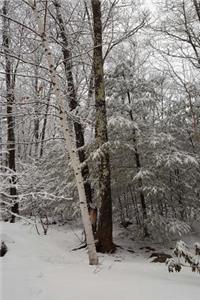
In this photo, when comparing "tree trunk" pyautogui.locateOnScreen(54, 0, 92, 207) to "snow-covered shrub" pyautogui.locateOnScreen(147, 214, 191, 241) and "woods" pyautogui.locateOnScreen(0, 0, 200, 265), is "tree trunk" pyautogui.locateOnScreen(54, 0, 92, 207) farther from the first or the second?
"snow-covered shrub" pyautogui.locateOnScreen(147, 214, 191, 241)

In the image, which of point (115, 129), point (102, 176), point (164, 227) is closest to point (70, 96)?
point (115, 129)

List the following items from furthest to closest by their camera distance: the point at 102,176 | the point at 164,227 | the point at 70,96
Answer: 1. the point at 70,96
2. the point at 164,227
3. the point at 102,176

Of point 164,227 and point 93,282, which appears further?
point 164,227

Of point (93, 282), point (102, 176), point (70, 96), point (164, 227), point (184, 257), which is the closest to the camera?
point (93, 282)

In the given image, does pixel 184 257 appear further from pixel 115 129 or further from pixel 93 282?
pixel 115 129

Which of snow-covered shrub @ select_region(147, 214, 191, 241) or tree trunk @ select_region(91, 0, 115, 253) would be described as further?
snow-covered shrub @ select_region(147, 214, 191, 241)

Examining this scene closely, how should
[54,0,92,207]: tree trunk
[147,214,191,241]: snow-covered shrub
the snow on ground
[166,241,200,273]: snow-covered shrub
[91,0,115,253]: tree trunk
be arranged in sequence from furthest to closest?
1. [54,0,92,207]: tree trunk
2. [147,214,191,241]: snow-covered shrub
3. [91,0,115,253]: tree trunk
4. [166,241,200,273]: snow-covered shrub
5. the snow on ground

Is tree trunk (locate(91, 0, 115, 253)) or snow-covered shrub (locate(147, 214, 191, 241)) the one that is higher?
tree trunk (locate(91, 0, 115, 253))

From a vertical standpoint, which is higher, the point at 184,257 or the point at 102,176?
the point at 102,176

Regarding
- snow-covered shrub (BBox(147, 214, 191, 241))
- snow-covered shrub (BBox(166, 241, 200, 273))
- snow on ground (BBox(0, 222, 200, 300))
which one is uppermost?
snow-covered shrub (BBox(166, 241, 200, 273))

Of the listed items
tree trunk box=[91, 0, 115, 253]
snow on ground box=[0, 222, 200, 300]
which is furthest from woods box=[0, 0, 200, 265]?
snow on ground box=[0, 222, 200, 300]

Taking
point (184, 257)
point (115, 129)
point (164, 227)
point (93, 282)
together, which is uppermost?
point (115, 129)

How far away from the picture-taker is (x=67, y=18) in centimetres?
1070

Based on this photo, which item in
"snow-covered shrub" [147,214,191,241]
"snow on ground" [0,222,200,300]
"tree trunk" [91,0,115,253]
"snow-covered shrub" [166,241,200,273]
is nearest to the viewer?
"snow on ground" [0,222,200,300]
